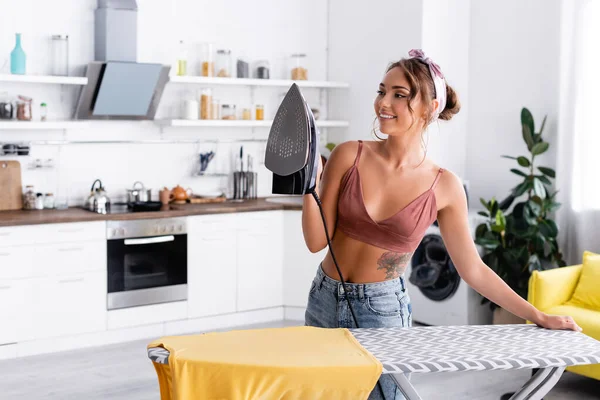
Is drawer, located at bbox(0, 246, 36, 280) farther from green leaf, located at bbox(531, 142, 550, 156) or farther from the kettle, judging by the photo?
green leaf, located at bbox(531, 142, 550, 156)

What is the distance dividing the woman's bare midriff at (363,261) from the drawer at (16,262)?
2.91m

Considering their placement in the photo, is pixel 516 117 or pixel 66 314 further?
pixel 516 117

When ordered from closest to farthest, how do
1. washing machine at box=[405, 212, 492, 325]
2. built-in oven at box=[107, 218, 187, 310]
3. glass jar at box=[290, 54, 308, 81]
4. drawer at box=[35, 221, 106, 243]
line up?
drawer at box=[35, 221, 106, 243], built-in oven at box=[107, 218, 187, 310], washing machine at box=[405, 212, 492, 325], glass jar at box=[290, 54, 308, 81]

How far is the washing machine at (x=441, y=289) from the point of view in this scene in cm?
536

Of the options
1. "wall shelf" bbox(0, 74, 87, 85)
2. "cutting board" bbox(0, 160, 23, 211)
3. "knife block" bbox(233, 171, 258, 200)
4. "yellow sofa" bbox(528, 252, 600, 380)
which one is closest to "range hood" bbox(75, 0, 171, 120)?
"wall shelf" bbox(0, 74, 87, 85)

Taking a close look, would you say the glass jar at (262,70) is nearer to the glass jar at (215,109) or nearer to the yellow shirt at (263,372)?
the glass jar at (215,109)

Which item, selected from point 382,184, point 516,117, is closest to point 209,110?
point 516,117

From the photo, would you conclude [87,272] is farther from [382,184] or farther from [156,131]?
[382,184]

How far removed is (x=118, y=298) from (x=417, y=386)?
1968mm

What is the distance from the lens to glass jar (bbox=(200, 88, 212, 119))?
19.2ft

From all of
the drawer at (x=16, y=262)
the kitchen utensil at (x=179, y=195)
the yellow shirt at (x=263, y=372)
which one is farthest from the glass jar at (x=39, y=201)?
the yellow shirt at (x=263, y=372)

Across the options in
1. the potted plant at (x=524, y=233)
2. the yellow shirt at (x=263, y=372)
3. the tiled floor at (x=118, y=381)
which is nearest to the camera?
the yellow shirt at (x=263, y=372)

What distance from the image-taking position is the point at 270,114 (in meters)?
6.43

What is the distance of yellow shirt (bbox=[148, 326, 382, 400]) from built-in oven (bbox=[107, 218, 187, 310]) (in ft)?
10.4
